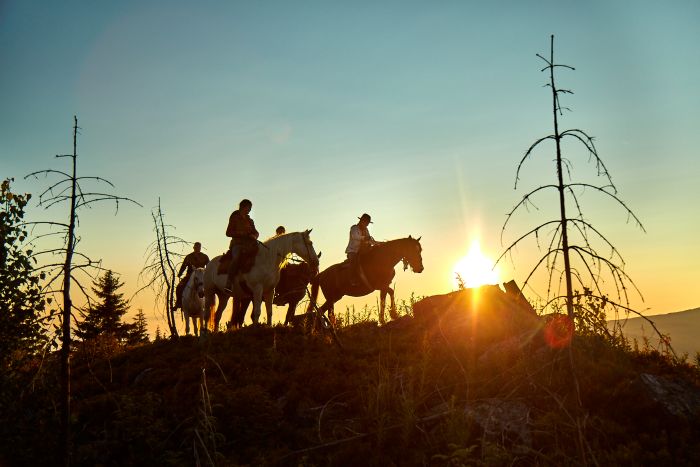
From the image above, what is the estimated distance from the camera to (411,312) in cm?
1623

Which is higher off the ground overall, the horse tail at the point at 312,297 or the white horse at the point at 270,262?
the white horse at the point at 270,262

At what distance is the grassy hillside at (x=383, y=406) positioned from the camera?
827 centimetres

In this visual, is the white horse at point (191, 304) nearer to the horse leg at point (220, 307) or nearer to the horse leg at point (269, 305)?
the horse leg at point (220, 307)

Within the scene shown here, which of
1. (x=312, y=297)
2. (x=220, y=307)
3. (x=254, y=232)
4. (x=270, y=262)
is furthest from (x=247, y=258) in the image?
(x=312, y=297)

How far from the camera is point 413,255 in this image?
18422 millimetres

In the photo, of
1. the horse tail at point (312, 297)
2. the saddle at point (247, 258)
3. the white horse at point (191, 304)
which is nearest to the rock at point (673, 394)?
the horse tail at point (312, 297)

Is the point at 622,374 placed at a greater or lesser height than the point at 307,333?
lesser

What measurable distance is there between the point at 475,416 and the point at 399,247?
9959mm

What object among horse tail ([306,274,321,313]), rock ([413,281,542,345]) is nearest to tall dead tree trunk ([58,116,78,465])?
horse tail ([306,274,321,313])

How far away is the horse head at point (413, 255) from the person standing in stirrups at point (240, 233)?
5224 mm

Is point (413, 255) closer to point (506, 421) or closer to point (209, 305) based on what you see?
point (209, 305)

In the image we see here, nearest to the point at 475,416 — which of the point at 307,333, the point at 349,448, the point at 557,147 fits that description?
the point at 349,448

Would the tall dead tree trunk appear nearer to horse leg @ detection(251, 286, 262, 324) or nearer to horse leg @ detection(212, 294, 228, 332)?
horse leg @ detection(251, 286, 262, 324)

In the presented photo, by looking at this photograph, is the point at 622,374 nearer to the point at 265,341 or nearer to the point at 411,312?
the point at 411,312
